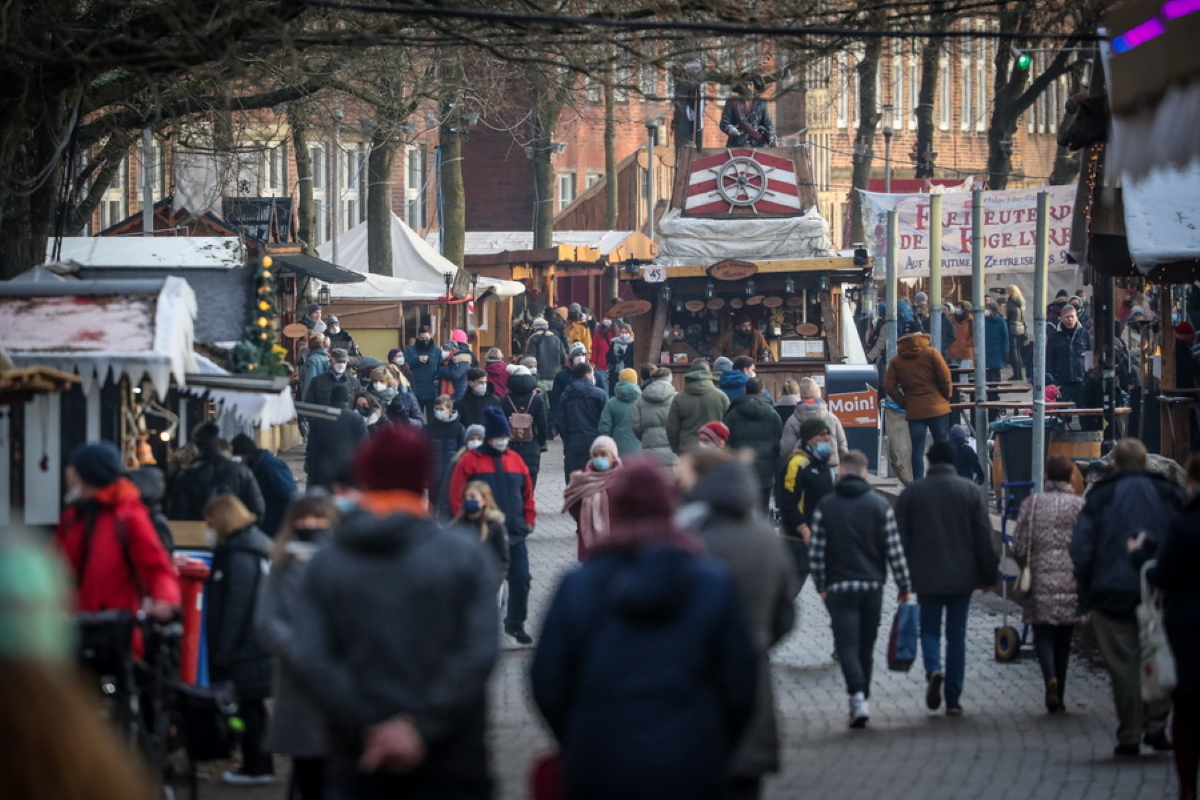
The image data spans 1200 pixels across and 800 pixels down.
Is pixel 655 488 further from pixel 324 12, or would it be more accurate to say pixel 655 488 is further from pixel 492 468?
pixel 324 12

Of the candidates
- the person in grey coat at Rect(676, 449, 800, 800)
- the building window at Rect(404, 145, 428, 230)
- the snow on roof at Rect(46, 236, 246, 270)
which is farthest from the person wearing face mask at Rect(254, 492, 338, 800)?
the building window at Rect(404, 145, 428, 230)

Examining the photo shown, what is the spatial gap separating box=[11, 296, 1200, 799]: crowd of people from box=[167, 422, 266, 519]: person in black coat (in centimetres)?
1

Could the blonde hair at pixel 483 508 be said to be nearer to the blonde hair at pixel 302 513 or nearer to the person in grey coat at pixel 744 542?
the blonde hair at pixel 302 513

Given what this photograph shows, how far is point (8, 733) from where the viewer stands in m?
2.44

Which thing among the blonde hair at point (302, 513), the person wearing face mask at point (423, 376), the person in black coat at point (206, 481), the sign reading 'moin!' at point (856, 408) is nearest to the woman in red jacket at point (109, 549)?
Answer: the blonde hair at point (302, 513)

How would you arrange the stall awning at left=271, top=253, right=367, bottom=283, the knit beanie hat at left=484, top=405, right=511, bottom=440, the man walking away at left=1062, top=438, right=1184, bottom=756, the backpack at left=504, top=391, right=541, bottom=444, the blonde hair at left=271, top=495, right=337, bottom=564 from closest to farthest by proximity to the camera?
the blonde hair at left=271, top=495, right=337, bottom=564 < the man walking away at left=1062, top=438, right=1184, bottom=756 < the knit beanie hat at left=484, top=405, right=511, bottom=440 < the backpack at left=504, top=391, right=541, bottom=444 < the stall awning at left=271, top=253, right=367, bottom=283

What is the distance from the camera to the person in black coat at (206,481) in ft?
36.1

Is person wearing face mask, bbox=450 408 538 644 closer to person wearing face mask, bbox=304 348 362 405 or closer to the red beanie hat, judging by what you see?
the red beanie hat

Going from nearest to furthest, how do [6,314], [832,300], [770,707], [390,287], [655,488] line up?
[655,488]
[770,707]
[6,314]
[832,300]
[390,287]

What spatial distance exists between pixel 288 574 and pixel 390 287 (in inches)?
1091

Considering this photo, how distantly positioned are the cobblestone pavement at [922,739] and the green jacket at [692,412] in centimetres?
423

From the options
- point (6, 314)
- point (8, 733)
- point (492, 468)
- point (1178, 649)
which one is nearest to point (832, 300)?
point (492, 468)

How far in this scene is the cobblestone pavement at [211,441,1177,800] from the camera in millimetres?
8047

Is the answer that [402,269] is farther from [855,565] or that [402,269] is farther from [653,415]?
[855,565]
